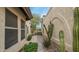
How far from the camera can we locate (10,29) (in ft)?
7.17

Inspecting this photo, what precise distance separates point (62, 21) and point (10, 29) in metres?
0.99

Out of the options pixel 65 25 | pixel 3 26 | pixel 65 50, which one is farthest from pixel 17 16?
pixel 65 50

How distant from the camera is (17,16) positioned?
2.44 meters

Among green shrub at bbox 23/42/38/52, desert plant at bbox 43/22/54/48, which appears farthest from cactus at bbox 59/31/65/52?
green shrub at bbox 23/42/38/52

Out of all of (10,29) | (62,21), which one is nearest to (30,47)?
(10,29)

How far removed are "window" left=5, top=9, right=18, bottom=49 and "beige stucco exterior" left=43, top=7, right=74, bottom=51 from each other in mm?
614

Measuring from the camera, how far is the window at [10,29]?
6.82 ft

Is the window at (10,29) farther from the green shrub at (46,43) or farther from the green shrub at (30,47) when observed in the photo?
the green shrub at (46,43)

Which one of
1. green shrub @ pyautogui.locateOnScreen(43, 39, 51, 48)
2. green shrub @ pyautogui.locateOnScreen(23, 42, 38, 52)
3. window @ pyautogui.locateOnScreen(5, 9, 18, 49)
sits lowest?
green shrub @ pyautogui.locateOnScreen(23, 42, 38, 52)

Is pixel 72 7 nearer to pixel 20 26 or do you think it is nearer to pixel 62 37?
pixel 62 37

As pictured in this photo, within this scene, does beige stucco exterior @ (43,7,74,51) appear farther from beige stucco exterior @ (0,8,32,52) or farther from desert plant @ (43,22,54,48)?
beige stucco exterior @ (0,8,32,52)

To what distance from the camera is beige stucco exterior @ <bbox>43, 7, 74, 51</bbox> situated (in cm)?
214

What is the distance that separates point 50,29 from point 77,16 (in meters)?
0.55

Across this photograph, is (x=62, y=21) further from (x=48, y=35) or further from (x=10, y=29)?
(x=10, y=29)
